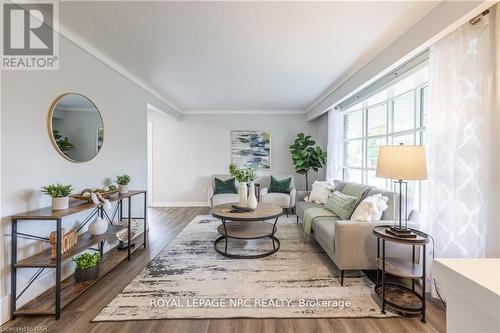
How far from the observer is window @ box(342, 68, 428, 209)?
8.57 ft

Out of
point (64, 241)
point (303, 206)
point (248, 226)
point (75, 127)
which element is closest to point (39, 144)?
point (75, 127)

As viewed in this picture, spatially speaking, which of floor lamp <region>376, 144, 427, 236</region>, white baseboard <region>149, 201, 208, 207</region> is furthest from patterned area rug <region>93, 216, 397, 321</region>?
white baseboard <region>149, 201, 208, 207</region>

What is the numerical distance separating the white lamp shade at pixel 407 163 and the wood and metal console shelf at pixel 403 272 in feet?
1.64

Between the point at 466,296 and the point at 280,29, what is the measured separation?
2.23 meters

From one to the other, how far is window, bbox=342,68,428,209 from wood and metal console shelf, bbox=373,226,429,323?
2.60ft

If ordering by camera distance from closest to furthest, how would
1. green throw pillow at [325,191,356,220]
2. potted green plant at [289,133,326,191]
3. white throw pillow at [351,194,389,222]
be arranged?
white throw pillow at [351,194,389,222] → green throw pillow at [325,191,356,220] → potted green plant at [289,133,326,191]

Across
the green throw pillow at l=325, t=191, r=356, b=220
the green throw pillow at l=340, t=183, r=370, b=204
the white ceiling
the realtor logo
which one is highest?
the white ceiling

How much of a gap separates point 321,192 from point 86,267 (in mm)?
3335

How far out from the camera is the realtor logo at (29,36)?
1.66m

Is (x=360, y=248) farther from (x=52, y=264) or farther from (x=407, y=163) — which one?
(x=52, y=264)

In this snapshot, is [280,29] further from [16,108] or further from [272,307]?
[272,307]

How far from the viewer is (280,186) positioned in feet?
16.4

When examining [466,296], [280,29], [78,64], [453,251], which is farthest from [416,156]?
[78,64]

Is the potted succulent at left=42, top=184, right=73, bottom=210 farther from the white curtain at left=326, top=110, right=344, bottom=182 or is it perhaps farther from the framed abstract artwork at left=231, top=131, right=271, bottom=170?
the white curtain at left=326, top=110, right=344, bottom=182
